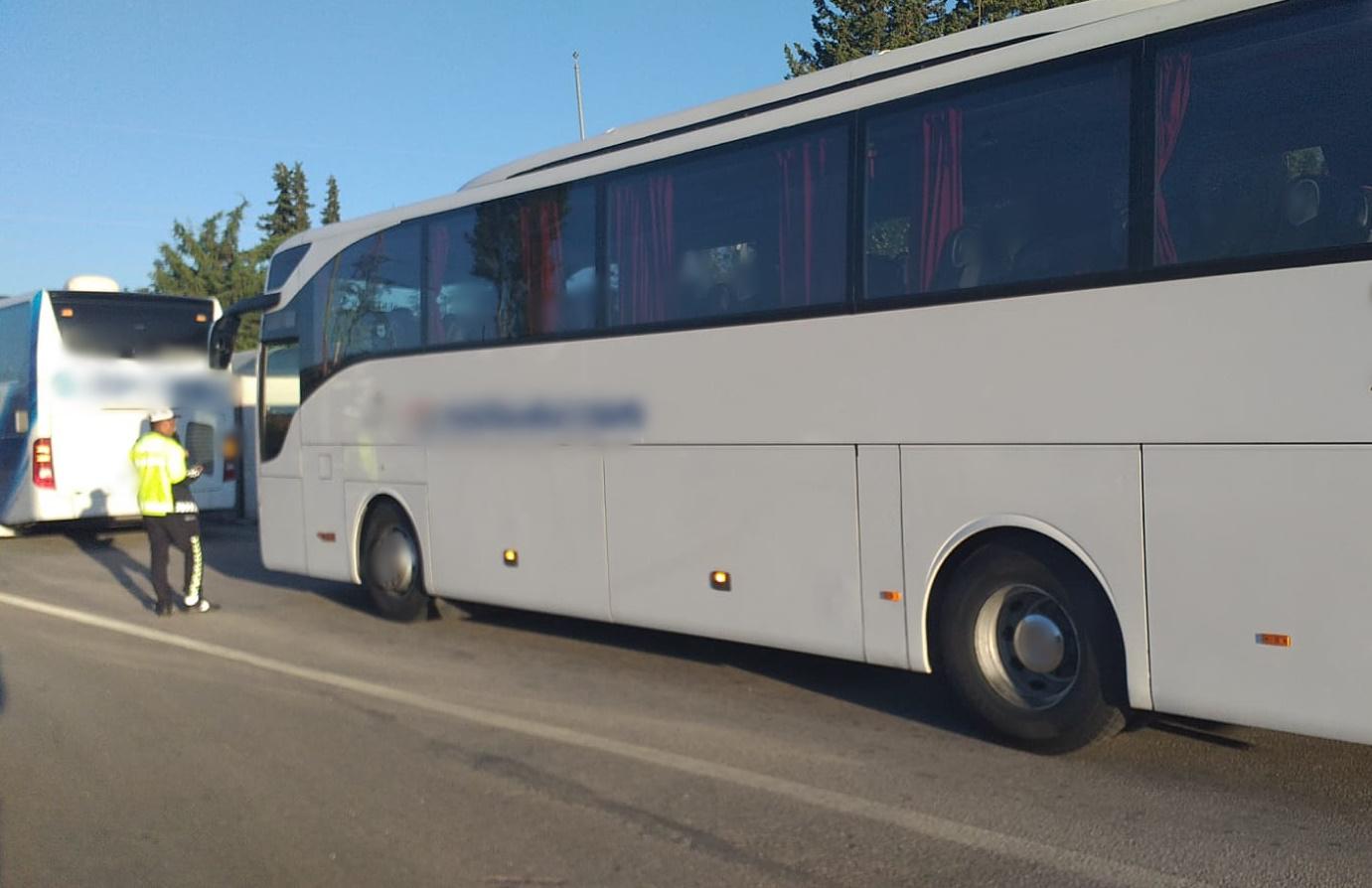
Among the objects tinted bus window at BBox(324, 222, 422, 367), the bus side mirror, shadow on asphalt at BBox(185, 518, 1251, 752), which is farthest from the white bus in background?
tinted bus window at BBox(324, 222, 422, 367)

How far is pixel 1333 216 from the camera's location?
490 cm

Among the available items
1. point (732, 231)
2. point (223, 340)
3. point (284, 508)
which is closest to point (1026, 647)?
point (732, 231)

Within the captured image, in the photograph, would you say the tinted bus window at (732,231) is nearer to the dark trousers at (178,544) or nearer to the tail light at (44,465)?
the dark trousers at (178,544)

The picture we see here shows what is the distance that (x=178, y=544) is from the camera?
11.4 metres

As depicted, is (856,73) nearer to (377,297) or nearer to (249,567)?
(377,297)

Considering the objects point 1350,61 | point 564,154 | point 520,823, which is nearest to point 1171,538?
point 1350,61

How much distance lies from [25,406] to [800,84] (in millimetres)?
13793

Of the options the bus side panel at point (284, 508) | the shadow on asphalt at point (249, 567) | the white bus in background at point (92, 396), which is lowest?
the shadow on asphalt at point (249, 567)

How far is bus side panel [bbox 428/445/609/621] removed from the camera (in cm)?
854

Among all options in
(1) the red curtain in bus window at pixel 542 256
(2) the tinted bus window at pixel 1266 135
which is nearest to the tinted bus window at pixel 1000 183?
(2) the tinted bus window at pixel 1266 135

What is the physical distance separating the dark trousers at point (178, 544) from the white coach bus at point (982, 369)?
11.2ft

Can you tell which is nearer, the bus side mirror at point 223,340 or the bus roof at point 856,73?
the bus roof at point 856,73

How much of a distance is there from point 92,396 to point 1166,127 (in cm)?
1582

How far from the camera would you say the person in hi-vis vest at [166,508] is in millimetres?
11203
